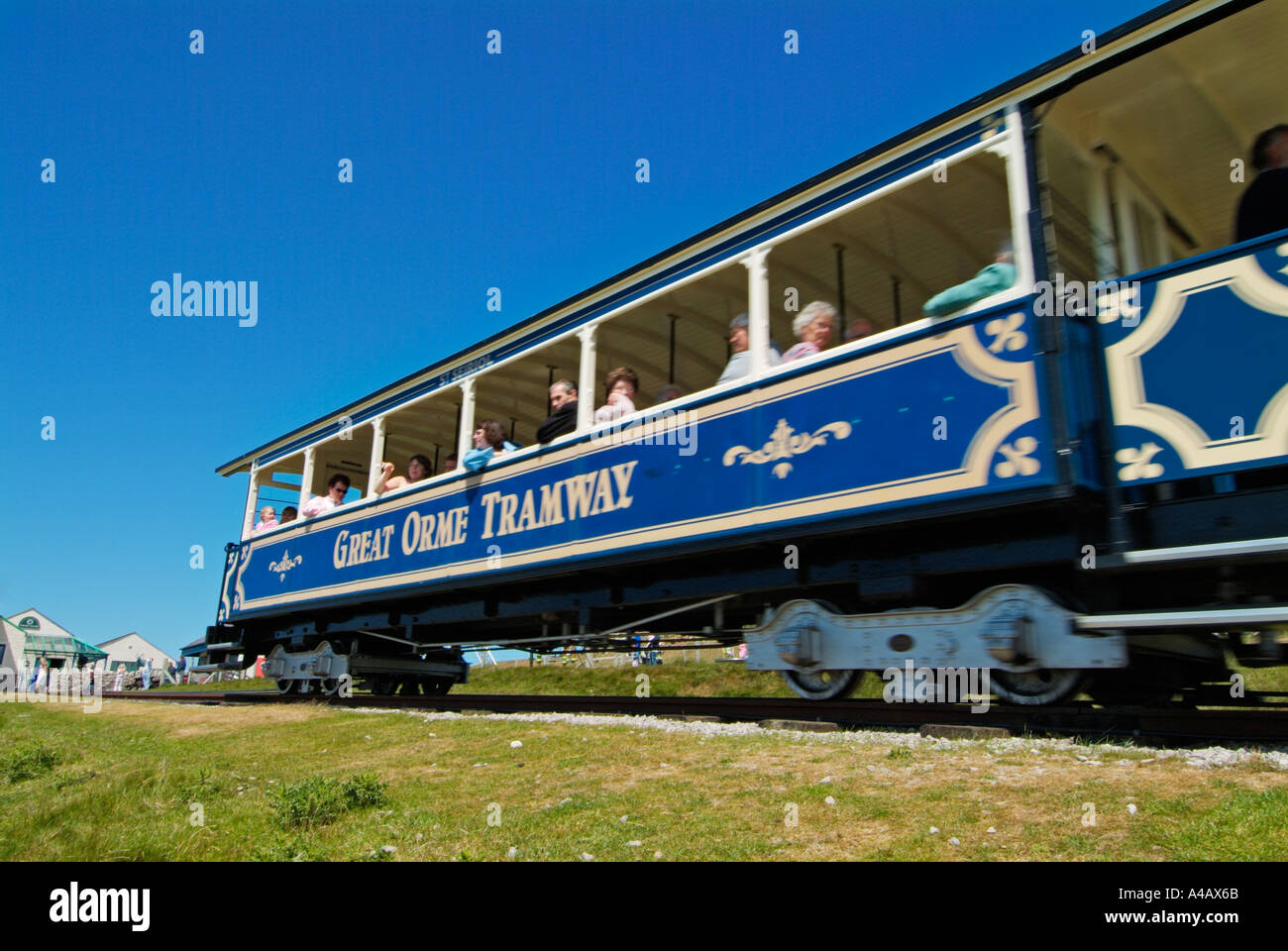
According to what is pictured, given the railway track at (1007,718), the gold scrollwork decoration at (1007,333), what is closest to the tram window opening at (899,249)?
the gold scrollwork decoration at (1007,333)

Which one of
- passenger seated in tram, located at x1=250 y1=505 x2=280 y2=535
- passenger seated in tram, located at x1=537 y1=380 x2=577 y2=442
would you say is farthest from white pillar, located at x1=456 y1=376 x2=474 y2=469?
passenger seated in tram, located at x1=250 y1=505 x2=280 y2=535

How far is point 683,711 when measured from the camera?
21.4 feet

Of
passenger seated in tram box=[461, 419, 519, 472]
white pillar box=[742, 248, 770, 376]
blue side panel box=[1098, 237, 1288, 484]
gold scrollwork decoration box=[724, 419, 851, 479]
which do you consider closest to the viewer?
blue side panel box=[1098, 237, 1288, 484]

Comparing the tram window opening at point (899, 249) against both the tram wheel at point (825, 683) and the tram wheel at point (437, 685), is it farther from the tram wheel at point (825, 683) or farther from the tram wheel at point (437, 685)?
the tram wheel at point (437, 685)

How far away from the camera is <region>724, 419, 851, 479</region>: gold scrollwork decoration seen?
4934mm

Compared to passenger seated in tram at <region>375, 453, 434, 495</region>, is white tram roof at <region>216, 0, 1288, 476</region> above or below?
above

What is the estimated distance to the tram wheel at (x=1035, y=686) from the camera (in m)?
4.44

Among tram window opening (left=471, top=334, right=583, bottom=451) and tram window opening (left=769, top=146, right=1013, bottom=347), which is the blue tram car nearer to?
tram window opening (left=769, top=146, right=1013, bottom=347)

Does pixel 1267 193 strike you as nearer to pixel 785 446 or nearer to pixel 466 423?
pixel 785 446

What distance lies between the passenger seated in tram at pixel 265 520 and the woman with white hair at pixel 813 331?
8289 millimetres

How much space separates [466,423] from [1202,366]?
5.82m

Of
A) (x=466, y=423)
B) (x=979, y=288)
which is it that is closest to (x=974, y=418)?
(x=979, y=288)

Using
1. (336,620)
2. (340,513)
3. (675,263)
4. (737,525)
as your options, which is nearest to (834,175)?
(675,263)

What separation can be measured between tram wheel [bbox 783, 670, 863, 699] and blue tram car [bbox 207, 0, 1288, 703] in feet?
0.07
